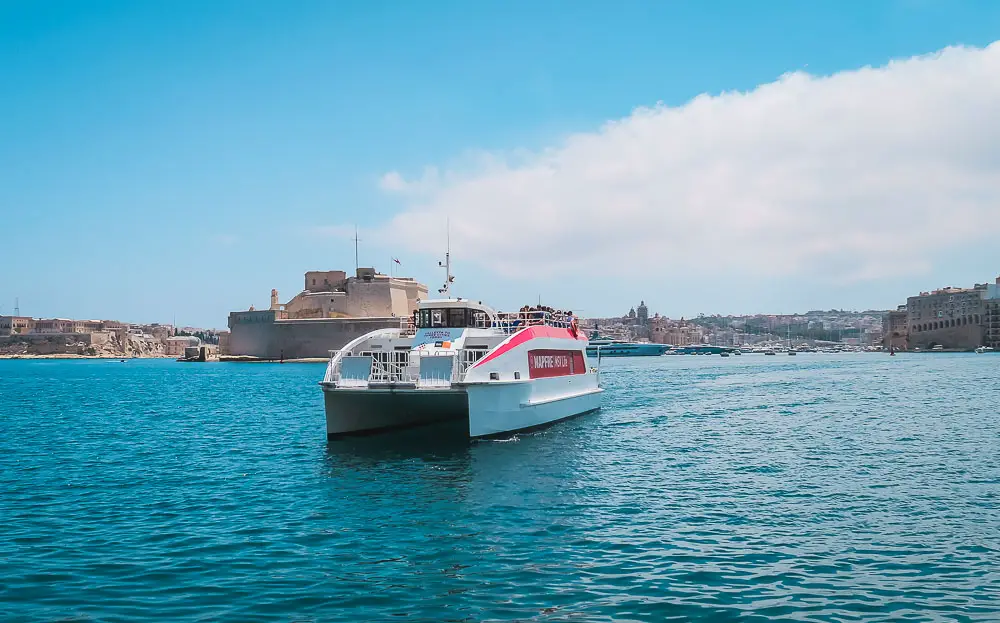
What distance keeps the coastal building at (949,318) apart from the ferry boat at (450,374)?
15908 centimetres

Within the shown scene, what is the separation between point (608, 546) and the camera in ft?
36.7

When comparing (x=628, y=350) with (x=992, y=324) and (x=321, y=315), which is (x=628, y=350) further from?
(x=992, y=324)

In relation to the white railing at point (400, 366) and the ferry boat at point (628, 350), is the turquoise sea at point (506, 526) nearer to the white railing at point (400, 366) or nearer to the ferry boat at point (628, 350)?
the white railing at point (400, 366)

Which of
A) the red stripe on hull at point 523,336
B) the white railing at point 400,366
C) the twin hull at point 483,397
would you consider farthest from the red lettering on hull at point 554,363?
the white railing at point 400,366

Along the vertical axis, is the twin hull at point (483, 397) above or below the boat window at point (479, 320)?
below

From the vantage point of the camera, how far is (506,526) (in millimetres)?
12469

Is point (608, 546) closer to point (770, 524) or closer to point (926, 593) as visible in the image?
point (770, 524)

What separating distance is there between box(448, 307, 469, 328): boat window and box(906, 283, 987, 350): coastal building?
16122 centimetres

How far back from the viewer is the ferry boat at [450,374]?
842 inches

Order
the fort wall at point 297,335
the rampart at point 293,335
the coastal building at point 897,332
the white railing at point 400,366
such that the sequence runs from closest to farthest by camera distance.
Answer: the white railing at point 400,366
the fort wall at point 297,335
the rampart at point 293,335
the coastal building at point 897,332

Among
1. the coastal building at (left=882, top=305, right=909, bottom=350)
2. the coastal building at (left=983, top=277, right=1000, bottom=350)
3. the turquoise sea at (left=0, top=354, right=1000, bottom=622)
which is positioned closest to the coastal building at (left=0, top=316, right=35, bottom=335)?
the turquoise sea at (left=0, top=354, right=1000, bottom=622)

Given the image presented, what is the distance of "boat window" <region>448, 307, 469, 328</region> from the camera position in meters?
24.5

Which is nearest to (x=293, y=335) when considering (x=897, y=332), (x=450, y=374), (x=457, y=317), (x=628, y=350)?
(x=628, y=350)

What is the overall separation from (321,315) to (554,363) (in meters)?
87.2
